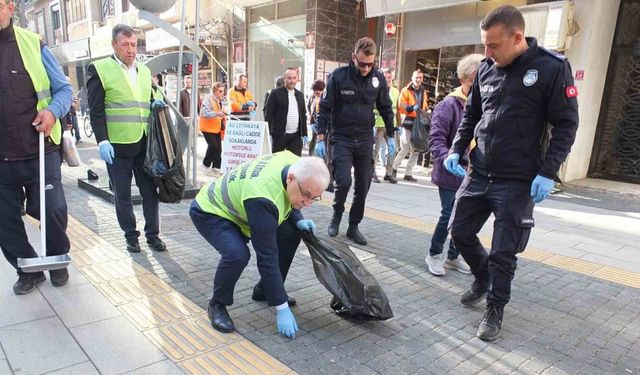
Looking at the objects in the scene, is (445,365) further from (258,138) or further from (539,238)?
(258,138)

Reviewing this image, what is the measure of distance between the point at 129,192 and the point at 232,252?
180cm

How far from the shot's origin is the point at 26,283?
307cm

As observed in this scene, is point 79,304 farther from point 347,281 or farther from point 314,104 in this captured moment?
point 314,104

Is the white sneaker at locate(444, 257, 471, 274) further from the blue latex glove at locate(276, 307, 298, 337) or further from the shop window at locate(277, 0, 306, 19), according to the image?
the shop window at locate(277, 0, 306, 19)

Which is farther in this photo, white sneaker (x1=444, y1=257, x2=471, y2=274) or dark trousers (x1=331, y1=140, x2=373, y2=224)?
dark trousers (x1=331, y1=140, x2=373, y2=224)

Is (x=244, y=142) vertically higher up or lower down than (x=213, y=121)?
lower down

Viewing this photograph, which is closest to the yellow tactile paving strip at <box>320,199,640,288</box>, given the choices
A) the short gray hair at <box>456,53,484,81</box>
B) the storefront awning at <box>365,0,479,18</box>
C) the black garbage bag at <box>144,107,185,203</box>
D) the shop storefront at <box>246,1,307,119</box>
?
the short gray hair at <box>456,53,484,81</box>

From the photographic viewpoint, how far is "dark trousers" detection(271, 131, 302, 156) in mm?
6492

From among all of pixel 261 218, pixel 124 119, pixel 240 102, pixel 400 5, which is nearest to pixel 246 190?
pixel 261 218

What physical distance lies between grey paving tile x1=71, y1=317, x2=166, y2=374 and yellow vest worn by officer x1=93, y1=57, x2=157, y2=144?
5.33 ft

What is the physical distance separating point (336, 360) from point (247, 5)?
42.1ft

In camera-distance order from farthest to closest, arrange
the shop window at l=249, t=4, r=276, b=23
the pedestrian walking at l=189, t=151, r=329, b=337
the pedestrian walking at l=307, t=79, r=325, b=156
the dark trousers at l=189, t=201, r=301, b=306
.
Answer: the shop window at l=249, t=4, r=276, b=23 < the pedestrian walking at l=307, t=79, r=325, b=156 < the dark trousers at l=189, t=201, r=301, b=306 < the pedestrian walking at l=189, t=151, r=329, b=337

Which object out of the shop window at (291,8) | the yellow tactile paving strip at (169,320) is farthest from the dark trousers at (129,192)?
the shop window at (291,8)

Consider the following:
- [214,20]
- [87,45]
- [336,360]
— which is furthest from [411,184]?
[87,45]
